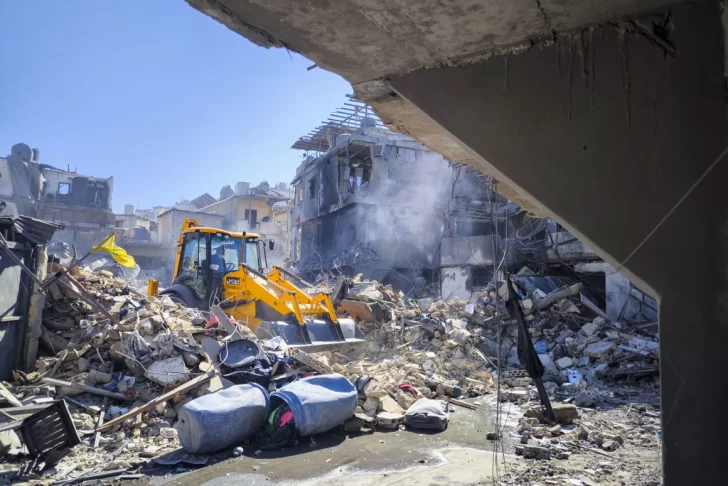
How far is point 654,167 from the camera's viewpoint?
2135 millimetres

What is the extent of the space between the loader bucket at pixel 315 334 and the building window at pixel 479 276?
1003 centimetres

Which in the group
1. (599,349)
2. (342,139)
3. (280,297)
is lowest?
(599,349)

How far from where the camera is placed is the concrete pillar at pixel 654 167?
6.58ft

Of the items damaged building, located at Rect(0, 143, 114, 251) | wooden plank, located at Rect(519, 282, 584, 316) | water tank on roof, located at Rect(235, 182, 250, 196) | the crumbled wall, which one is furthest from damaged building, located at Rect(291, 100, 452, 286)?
water tank on roof, located at Rect(235, 182, 250, 196)

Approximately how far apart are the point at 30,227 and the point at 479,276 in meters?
16.4

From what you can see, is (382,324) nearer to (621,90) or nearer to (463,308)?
(463,308)

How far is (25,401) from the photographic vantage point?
249 inches

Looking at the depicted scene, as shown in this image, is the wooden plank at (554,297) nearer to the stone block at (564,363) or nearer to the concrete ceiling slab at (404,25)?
the stone block at (564,363)

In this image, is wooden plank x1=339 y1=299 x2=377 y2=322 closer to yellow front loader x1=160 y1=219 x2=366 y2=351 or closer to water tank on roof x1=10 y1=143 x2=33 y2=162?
yellow front loader x1=160 y1=219 x2=366 y2=351

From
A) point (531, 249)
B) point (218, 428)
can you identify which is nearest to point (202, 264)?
point (218, 428)

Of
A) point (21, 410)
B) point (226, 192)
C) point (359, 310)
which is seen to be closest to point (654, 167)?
point (21, 410)

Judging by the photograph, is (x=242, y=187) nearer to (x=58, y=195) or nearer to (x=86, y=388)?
(x=58, y=195)

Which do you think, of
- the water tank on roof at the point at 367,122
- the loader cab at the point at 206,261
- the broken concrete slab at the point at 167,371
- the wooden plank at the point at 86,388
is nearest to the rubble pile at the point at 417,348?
the broken concrete slab at the point at 167,371

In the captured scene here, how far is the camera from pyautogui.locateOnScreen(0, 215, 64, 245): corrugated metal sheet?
7414mm
